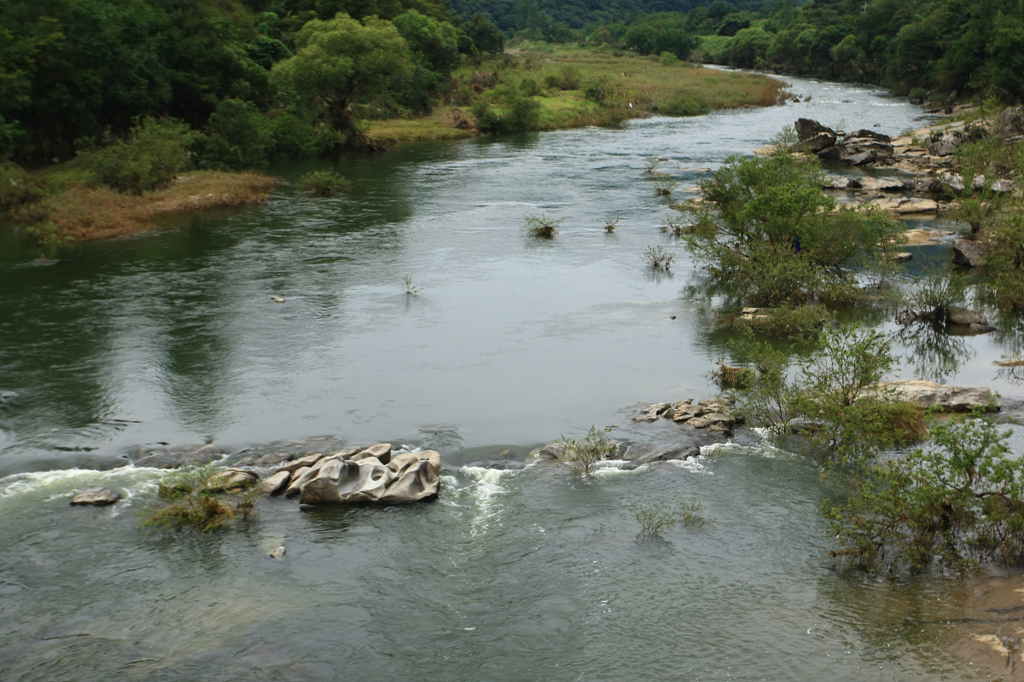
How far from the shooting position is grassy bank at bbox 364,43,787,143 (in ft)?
216

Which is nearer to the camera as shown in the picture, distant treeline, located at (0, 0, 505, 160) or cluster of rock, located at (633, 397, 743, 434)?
cluster of rock, located at (633, 397, 743, 434)

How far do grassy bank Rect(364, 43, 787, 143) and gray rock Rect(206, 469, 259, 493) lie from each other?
46748mm

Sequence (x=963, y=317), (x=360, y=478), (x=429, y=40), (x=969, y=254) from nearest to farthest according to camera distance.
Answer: (x=360, y=478)
(x=963, y=317)
(x=969, y=254)
(x=429, y=40)

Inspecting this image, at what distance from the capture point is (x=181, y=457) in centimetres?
1673

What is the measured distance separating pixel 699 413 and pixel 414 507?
6.35 m

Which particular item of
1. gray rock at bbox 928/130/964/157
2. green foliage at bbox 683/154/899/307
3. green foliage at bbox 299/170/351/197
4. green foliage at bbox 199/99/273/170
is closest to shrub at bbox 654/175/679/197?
green foliage at bbox 683/154/899/307

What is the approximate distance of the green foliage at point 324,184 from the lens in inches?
1668

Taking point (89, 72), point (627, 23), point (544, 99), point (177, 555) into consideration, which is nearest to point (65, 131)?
point (89, 72)

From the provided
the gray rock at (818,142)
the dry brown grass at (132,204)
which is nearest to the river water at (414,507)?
the dry brown grass at (132,204)

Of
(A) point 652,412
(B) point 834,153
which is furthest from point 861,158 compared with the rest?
(A) point 652,412

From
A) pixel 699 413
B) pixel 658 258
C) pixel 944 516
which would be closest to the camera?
pixel 944 516

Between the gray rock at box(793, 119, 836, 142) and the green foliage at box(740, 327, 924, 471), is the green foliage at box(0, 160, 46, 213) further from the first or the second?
the gray rock at box(793, 119, 836, 142)

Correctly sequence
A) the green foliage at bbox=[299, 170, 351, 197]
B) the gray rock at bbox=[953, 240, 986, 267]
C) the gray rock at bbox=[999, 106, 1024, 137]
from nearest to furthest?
the gray rock at bbox=[953, 240, 986, 267], the green foliage at bbox=[299, 170, 351, 197], the gray rock at bbox=[999, 106, 1024, 137]

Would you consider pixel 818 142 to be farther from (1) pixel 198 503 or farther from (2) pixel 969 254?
(1) pixel 198 503
